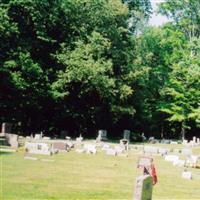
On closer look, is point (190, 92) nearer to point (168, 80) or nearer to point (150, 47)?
point (168, 80)

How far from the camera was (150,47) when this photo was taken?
6272 centimetres

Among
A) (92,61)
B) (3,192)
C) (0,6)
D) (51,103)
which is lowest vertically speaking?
(3,192)

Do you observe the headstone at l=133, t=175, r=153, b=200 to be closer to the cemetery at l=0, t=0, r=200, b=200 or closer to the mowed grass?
the mowed grass

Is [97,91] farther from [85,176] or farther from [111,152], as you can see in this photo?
[85,176]

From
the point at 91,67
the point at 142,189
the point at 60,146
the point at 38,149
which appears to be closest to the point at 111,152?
the point at 60,146

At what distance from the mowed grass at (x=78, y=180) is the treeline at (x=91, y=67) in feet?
57.5

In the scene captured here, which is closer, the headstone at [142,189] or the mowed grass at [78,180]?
the headstone at [142,189]

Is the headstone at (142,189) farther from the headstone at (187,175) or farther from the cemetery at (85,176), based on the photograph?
the headstone at (187,175)

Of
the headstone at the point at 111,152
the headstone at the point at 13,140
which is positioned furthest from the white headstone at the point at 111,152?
the headstone at the point at 13,140

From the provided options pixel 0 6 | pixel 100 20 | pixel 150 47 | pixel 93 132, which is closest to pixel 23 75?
pixel 0 6

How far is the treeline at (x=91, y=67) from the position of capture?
42531 mm

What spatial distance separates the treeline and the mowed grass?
17.5 metres

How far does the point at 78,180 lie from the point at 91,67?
26.4m

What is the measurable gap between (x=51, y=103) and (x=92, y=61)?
21.0 feet
